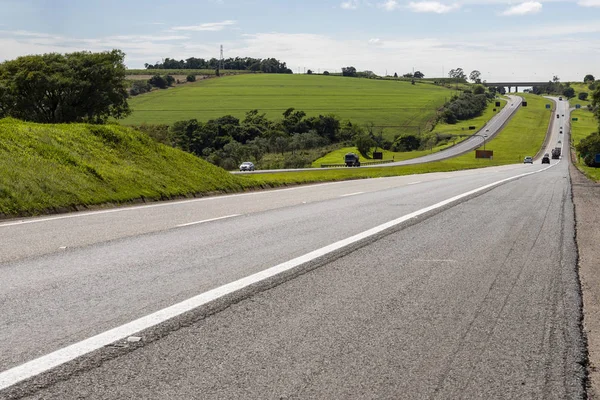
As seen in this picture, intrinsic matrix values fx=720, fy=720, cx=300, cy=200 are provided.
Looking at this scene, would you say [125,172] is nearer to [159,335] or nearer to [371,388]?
[159,335]

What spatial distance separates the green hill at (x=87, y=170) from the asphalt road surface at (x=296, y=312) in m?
3.62

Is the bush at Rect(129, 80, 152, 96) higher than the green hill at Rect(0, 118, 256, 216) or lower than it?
higher

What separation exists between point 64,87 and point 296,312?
59762 mm

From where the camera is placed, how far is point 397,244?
10.5 metres

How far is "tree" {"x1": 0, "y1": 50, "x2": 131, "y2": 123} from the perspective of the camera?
200 feet

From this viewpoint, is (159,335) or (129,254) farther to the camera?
(129,254)

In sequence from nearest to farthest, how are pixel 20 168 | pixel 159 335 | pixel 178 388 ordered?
pixel 178 388
pixel 159 335
pixel 20 168

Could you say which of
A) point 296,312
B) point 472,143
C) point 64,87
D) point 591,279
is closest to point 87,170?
point 591,279

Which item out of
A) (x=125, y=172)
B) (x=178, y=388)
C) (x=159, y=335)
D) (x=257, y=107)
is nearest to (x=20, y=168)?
(x=125, y=172)

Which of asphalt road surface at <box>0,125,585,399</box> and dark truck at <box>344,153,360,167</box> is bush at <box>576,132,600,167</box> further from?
asphalt road surface at <box>0,125,585,399</box>

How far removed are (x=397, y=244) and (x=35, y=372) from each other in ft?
22.5

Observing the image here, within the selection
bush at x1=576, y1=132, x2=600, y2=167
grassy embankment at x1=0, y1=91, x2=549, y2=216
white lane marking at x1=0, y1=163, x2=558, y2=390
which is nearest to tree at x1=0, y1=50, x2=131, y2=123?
grassy embankment at x1=0, y1=91, x2=549, y2=216

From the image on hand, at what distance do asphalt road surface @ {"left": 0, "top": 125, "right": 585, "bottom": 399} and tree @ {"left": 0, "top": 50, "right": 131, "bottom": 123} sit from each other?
2083 inches

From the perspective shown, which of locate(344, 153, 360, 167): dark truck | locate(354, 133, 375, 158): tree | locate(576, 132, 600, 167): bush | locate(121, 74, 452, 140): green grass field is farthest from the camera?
locate(121, 74, 452, 140): green grass field
